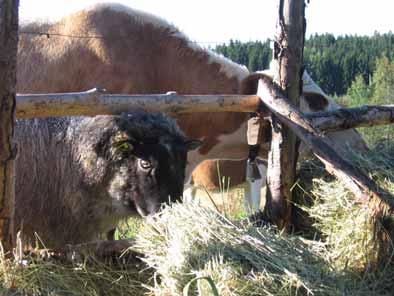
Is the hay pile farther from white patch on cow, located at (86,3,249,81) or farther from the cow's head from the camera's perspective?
white patch on cow, located at (86,3,249,81)

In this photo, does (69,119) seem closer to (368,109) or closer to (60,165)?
(60,165)

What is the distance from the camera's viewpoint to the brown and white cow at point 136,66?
6.05m

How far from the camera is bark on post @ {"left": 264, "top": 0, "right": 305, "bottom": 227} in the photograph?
410cm

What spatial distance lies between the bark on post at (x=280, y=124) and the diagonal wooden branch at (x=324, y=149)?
0.10 m

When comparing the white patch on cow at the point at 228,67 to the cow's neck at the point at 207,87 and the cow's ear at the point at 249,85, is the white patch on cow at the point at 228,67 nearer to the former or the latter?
the cow's neck at the point at 207,87

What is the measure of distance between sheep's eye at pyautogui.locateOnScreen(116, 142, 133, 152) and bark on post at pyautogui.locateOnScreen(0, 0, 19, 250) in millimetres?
1104

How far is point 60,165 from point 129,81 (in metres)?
1.83

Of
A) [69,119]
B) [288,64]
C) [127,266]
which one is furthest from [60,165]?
[288,64]

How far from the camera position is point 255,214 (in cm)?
421

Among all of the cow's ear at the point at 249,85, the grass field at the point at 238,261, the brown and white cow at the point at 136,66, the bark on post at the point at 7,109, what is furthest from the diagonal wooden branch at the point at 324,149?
the cow's ear at the point at 249,85

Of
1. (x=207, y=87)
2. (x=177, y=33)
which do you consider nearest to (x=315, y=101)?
(x=207, y=87)

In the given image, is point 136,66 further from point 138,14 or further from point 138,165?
point 138,165

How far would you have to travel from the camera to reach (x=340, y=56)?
39750 millimetres

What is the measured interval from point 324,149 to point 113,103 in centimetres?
123
